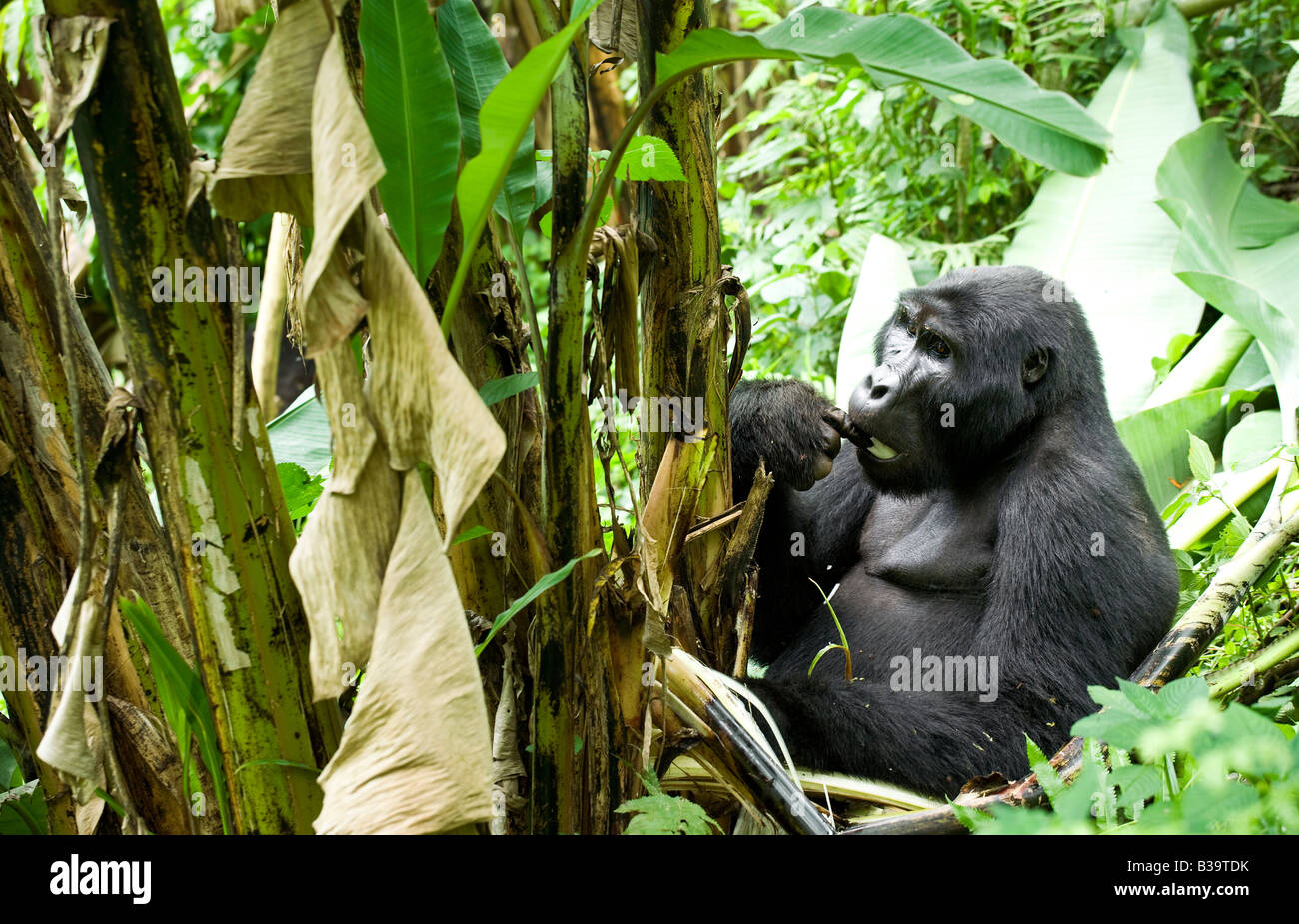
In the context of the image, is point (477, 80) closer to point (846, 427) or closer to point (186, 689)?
point (186, 689)

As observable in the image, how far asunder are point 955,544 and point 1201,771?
1711 mm

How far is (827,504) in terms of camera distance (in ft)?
11.7

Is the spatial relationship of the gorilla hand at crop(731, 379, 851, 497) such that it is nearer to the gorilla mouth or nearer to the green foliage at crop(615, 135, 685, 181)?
the gorilla mouth

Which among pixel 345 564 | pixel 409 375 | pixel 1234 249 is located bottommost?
pixel 345 564

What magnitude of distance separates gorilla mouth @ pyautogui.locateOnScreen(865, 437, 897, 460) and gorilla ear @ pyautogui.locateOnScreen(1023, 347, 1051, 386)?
0.42 metres

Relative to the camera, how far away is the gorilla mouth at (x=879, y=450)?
305 centimetres

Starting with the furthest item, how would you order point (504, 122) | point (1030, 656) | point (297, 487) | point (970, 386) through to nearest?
1. point (970, 386)
2. point (1030, 656)
3. point (297, 487)
4. point (504, 122)

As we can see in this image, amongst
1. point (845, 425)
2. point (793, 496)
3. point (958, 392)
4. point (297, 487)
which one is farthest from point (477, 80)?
point (793, 496)

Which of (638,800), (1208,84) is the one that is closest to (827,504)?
(638,800)

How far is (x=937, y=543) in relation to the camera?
3.12 m

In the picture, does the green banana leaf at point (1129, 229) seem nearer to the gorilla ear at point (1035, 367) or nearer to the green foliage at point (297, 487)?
the gorilla ear at point (1035, 367)

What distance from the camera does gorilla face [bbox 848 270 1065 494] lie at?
3.00 m

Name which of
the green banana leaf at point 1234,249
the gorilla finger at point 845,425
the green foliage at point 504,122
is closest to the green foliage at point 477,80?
the green foliage at point 504,122

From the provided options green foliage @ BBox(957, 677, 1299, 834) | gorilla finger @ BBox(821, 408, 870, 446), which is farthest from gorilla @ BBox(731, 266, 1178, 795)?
green foliage @ BBox(957, 677, 1299, 834)
